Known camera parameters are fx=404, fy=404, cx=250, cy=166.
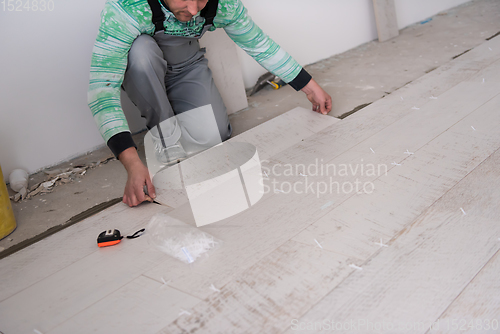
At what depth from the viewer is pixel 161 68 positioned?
6.15 feet

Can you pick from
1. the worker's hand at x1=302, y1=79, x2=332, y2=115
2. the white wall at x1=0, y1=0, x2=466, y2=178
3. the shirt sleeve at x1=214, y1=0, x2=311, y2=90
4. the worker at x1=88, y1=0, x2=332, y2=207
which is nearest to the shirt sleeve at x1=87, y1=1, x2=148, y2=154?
the worker at x1=88, y1=0, x2=332, y2=207

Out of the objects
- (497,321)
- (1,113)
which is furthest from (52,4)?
(497,321)

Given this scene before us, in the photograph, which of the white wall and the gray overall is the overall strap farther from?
the white wall

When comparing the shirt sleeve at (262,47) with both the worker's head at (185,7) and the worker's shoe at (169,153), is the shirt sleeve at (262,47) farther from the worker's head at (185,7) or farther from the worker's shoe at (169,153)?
the worker's shoe at (169,153)

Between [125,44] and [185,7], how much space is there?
0.33 m

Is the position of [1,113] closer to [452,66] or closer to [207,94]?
[207,94]

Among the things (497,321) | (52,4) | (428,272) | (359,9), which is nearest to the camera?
(497,321)

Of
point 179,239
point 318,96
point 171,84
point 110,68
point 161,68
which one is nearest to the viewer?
point 179,239

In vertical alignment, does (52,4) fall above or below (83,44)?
above

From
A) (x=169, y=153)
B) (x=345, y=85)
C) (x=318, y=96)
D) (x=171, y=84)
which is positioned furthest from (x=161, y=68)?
(x=345, y=85)

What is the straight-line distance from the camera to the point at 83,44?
2094 millimetres

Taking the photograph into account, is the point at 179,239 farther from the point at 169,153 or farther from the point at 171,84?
the point at 171,84

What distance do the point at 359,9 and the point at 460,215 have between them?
2.67 m

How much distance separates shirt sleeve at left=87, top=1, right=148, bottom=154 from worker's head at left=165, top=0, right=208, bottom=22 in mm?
196
